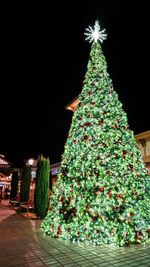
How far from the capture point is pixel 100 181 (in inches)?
230

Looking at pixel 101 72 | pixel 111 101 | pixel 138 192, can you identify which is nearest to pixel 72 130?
pixel 111 101

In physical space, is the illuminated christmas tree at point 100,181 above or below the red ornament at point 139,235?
above

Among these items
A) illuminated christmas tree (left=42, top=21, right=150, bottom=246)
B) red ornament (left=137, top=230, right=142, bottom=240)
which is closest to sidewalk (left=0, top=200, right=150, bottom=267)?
red ornament (left=137, top=230, right=142, bottom=240)

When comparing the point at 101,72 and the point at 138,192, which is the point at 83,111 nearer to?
the point at 101,72

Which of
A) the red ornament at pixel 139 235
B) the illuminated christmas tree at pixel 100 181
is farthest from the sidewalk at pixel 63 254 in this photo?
the illuminated christmas tree at pixel 100 181

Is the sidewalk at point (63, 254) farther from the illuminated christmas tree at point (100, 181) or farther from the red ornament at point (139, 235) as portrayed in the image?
the illuminated christmas tree at point (100, 181)

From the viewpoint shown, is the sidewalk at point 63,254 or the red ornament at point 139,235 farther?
the red ornament at point 139,235

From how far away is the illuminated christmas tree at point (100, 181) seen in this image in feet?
18.1

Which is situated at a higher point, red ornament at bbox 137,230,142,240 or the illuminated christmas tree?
the illuminated christmas tree

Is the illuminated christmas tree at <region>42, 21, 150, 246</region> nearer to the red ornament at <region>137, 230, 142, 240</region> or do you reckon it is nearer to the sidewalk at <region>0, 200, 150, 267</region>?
the red ornament at <region>137, 230, 142, 240</region>

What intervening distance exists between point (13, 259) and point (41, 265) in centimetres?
69

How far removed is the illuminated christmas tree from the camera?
553cm

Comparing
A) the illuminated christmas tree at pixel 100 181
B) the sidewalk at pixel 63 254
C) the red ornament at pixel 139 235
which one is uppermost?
the illuminated christmas tree at pixel 100 181

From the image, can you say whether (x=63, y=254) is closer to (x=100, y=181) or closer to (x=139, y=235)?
(x=100, y=181)
